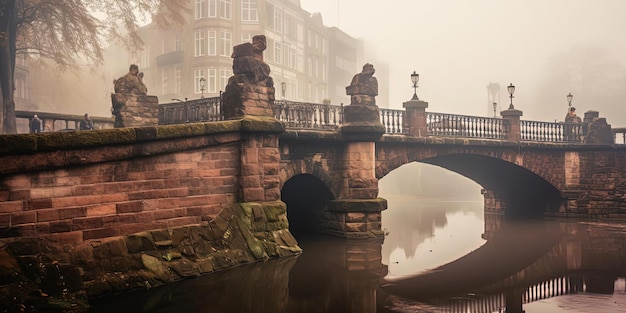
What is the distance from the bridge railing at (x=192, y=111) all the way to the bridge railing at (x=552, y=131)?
14.3 m

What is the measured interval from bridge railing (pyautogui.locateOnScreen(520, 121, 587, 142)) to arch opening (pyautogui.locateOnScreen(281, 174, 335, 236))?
10880 mm

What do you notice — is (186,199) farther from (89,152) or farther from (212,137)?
(89,152)

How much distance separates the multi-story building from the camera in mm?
41281

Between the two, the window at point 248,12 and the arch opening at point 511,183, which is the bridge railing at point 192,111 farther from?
the window at point 248,12

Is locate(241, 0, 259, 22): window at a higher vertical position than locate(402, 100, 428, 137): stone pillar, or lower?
higher

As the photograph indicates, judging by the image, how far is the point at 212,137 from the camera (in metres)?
11.3

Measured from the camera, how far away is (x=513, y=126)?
21.7 meters

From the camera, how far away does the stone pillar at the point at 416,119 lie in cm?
1822

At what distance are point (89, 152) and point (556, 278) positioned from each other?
1020 cm

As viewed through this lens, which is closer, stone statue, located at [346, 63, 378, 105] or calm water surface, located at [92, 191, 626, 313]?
calm water surface, located at [92, 191, 626, 313]

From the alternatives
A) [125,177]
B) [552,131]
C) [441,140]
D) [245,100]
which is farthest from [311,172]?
[552,131]

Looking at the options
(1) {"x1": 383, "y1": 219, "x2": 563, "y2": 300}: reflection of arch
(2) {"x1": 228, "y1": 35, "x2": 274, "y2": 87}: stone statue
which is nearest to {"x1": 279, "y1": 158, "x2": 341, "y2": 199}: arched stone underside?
(2) {"x1": 228, "y1": 35, "x2": 274, "y2": 87}: stone statue

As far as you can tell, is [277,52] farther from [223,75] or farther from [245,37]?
[223,75]

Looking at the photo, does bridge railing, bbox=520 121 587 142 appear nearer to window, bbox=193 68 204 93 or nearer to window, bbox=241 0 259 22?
window, bbox=193 68 204 93
